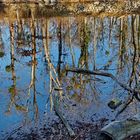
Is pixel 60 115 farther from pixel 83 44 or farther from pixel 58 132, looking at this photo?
pixel 83 44

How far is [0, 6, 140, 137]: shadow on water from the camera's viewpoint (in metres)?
12.6

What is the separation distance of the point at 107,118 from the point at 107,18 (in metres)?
19.6

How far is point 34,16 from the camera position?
3198 centimetres

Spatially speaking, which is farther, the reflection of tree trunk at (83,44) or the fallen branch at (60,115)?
the reflection of tree trunk at (83,44)

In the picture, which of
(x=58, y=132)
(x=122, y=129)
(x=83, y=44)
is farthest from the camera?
(x=83, y=44)

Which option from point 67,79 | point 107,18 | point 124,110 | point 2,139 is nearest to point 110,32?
point 107,18

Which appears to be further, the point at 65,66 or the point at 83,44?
the point at 83,44

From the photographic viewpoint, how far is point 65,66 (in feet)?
59.2

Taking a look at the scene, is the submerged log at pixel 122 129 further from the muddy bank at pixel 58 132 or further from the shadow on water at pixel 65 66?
the shadow on water at pixel 65 66

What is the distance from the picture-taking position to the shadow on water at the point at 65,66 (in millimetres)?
Result: 12562

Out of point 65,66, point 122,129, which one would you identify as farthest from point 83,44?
point 122,129

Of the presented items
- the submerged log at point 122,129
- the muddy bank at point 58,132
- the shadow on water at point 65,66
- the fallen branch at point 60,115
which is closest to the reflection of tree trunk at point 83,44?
the shadow on water at point 65,66

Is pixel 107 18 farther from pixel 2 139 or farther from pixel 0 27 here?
pixel 2 139

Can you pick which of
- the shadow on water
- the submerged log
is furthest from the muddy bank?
the submerged log
